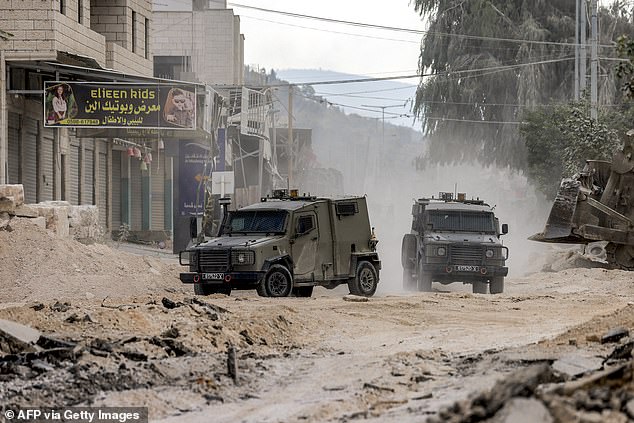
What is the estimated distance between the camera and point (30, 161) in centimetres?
3603

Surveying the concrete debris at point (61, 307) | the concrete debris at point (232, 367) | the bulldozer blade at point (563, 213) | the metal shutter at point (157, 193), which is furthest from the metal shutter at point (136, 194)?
the concrete debris at point (232, 367)

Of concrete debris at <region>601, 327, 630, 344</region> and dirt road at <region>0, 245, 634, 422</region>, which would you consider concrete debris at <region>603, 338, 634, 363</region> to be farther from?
concrete debris at <region>601, 327, 630, 344</region>

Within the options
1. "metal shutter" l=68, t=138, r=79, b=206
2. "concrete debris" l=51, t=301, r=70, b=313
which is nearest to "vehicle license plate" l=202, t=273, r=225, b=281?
"concrete debris" l=51, t=301, r=70, b=313

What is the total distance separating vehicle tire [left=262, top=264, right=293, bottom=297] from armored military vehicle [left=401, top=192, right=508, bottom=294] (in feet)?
14.4

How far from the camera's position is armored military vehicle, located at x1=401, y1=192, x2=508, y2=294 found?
25.9 m

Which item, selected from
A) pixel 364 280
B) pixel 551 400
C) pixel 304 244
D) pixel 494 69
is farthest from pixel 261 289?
pixel 494 69

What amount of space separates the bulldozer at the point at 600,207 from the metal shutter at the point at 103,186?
2398 centimetres

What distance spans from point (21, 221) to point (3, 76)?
804 centimetres

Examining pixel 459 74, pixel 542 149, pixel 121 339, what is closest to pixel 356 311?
pixel 121 339

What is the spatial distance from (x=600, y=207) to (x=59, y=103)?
1629 cm

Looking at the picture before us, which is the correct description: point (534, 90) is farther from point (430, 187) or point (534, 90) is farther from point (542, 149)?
point (430, 187)

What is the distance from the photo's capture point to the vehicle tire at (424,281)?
86.6 feet

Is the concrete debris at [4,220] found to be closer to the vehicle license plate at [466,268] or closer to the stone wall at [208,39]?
the vehicle license plate at [466,268]

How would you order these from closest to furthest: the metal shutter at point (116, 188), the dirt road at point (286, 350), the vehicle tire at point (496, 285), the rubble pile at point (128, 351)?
1. the dirt road at point (286, 350)
2. the rubble pile at point (128, 351)
3. the vehicle tire at point (496, 285)
4. the metal shutter at point (116, 188)
